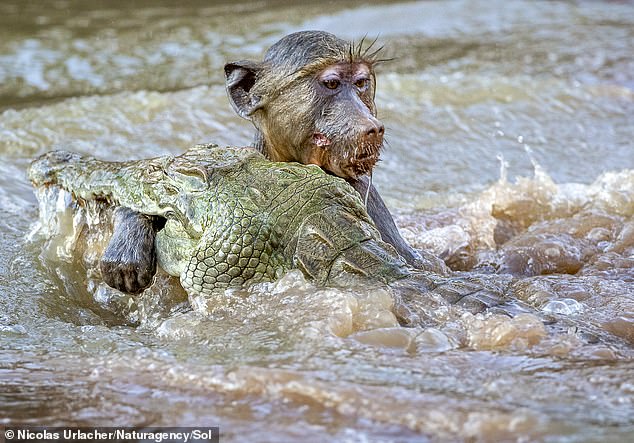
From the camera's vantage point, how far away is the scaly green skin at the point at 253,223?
346cm

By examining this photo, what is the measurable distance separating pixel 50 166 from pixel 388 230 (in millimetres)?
1538

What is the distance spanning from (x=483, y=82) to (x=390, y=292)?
6.11m

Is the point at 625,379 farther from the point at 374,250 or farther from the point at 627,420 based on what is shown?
the point at 374,250

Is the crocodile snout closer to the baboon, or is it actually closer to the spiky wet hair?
the baboon

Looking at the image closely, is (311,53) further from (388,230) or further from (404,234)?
(404,234)

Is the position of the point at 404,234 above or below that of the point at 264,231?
below

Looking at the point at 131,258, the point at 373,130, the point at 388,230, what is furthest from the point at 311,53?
the point at 131,258

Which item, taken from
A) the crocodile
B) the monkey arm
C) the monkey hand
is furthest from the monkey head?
the monkey hand

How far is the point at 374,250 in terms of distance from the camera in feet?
11.4

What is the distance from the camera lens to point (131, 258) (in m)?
3.67

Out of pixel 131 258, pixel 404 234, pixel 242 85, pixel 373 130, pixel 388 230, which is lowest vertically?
pixel 404 234

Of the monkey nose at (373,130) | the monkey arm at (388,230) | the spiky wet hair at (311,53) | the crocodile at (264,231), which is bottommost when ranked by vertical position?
the monkey arm at (388,230)

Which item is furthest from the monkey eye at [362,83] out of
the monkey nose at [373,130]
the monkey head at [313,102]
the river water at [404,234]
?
the river water at [404,234]

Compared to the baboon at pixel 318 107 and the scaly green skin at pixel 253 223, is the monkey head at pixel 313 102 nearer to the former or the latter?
the baboon at pixel 318 107
